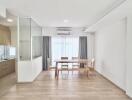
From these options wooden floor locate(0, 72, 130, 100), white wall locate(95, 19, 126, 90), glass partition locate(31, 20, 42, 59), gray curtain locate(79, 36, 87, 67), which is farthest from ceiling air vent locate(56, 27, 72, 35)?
wooden floor locate(0, 72, 130, 100)

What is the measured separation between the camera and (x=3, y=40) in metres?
7.96

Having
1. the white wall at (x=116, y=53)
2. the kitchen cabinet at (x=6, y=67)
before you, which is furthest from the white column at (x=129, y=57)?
the kitchen cabinet at (x=6, y=67)

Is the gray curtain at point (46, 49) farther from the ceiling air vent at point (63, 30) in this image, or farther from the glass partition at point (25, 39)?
the glass partition at point (25, 39)

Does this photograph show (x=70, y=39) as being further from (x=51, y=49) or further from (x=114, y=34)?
(x=114, y=34)

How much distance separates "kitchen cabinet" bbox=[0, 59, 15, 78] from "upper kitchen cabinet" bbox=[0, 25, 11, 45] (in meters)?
1.06

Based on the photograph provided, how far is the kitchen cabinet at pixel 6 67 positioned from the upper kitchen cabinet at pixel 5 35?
1059mm

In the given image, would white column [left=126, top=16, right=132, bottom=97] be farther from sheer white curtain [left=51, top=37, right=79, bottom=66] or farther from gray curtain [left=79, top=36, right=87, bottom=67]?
sheer white curtain [left=51, top=37, right=79, bottom=66]

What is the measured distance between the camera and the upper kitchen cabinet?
7801 mm

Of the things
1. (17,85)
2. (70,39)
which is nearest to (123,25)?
(17,85)

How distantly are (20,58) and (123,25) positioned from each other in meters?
Answer: 4.08

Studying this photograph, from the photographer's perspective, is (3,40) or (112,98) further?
(3,40)

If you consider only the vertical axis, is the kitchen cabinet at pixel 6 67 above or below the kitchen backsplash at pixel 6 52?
below

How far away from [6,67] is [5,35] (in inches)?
72.2

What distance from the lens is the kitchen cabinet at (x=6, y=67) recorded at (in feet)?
23.9
